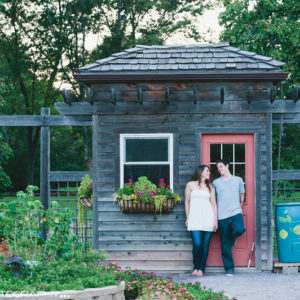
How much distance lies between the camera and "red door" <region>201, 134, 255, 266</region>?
25.9 feet

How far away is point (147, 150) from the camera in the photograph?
7926mm

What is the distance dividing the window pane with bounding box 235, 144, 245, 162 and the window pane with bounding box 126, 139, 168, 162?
3.84ft

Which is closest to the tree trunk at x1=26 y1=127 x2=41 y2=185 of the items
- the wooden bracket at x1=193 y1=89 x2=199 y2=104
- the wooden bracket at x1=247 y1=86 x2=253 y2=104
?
the wooden bracket at x1=193 y1=89 x2=199 y2=104

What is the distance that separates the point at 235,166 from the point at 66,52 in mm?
17188

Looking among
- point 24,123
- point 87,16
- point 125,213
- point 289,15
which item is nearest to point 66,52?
point 87,16

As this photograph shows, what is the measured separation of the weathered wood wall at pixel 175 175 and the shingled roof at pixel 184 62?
0.31 metres

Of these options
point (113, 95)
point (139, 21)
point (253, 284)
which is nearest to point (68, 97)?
point (113, 95)

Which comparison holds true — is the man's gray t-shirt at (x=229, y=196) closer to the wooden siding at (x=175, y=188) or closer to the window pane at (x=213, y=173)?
the window pane at (x=213, y=173)

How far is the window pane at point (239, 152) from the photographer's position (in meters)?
7.93

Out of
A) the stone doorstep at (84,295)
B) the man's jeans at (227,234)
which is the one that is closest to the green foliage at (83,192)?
the man's jeans at (227,234)

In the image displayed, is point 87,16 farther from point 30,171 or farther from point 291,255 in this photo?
point 291,255

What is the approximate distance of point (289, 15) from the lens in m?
15.5

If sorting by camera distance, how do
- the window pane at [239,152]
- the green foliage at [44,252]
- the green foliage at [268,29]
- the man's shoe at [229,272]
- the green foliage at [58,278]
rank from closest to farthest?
1. the green foliage at [58,278]
2. the green foliage at [44,252]
3. the man's shoe at [229,272]
4. the window pane at [239,152]
5. the green foliage at [268,29]

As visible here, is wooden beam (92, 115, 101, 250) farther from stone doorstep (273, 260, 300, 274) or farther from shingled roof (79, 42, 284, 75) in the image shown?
stone doorstep (273, 260, 300, 274)
